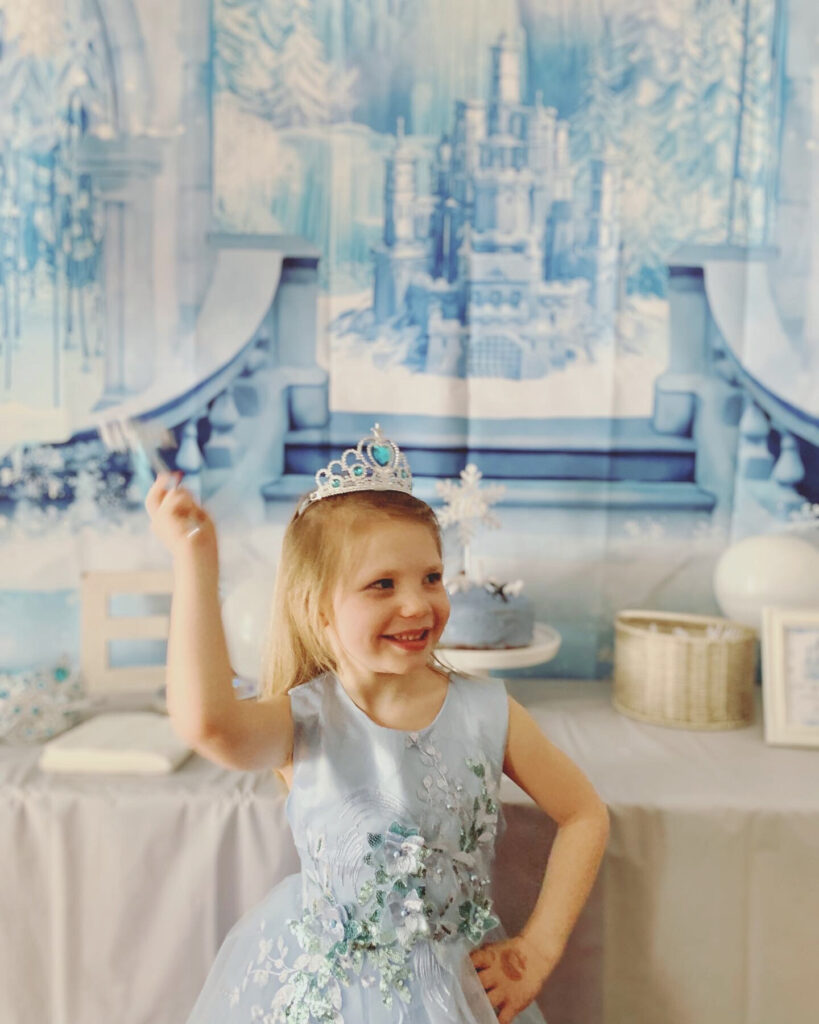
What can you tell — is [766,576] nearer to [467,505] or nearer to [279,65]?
[467,505]

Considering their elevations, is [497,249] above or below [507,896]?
above

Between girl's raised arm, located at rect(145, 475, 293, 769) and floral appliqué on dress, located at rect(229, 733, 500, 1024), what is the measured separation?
0.67 ft

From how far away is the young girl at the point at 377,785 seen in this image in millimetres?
908

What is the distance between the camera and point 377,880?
0.92 metres

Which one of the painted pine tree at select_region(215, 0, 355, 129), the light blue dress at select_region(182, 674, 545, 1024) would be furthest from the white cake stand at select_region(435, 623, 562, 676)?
the painted pine tree at select_region(215, 0, 355, 129)

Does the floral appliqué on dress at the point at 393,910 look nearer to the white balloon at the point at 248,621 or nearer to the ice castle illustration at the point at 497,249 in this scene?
the white balloon at the point at 248,621

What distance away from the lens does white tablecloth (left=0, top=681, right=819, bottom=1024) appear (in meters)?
1.15

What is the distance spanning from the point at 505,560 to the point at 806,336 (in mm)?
675

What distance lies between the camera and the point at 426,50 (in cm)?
160

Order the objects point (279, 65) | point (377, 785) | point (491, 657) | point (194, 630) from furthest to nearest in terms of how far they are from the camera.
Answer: point (279, 65) → point (491, 657) → point (377, 785) → point (194, 630)

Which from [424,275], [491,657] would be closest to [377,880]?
[491,657]

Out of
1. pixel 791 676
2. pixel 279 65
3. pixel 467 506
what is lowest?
pixel 791 676

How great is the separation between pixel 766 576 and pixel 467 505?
505mm

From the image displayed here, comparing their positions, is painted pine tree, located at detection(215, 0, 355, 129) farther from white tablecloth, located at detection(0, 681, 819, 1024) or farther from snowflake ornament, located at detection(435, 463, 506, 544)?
white tablecloth, located at detection(0, 681, 819, 1024)
